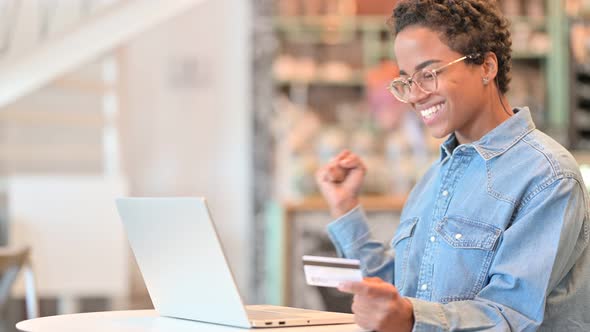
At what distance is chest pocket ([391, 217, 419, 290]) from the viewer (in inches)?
61.2

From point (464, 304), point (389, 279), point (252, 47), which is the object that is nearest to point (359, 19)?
point (252, 47)

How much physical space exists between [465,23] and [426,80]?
0.36ft

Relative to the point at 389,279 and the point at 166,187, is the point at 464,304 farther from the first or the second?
the point at 166,187

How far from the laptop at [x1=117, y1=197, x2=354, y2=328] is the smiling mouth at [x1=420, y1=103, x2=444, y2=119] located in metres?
0.35

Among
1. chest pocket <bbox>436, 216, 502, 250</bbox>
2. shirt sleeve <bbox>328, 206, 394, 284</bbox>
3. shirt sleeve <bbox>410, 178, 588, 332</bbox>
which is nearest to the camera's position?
shirt sleeve <bbox>410, 178, 588, 332</bbox>

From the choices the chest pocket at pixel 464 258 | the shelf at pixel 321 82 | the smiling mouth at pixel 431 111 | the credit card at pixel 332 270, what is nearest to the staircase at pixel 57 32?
the shelf at pixel 321 82

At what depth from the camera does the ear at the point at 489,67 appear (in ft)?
4.81

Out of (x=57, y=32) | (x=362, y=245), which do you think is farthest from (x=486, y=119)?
(x=57, y=32)

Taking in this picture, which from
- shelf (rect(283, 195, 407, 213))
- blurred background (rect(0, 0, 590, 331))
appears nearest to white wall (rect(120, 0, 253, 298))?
blurred background (rect(0, 0, 590, 331))

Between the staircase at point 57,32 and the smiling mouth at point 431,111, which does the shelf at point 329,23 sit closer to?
the staircase at point 57,32

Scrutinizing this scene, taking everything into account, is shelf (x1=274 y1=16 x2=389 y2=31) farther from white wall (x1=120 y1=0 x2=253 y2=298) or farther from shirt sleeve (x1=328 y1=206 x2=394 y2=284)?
shirt sleeve (x1=328 y1=206 x2=394 y2=284)

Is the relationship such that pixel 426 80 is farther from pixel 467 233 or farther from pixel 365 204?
pixel 365 204

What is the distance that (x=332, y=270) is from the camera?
1134 mm

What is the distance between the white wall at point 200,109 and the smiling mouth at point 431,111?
5057 mm
